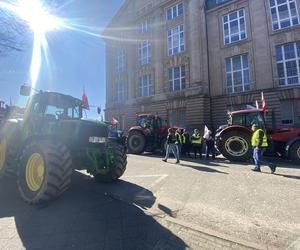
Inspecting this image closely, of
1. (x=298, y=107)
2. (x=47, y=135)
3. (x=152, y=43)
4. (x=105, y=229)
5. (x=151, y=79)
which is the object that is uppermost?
(x=152, y=43)

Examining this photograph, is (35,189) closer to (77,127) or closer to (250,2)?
(77,127)

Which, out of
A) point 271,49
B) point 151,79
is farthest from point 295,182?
Answer: point 151,79

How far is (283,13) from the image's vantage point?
22.0 metres

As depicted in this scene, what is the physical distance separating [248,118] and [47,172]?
10.2 metres

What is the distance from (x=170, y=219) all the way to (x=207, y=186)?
2.71 metres

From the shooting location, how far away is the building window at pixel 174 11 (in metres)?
29.4

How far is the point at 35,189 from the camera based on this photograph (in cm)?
539

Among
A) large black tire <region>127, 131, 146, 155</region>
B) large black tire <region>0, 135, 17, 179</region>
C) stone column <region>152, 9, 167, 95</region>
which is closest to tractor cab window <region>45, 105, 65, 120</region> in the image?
large black tire <region>0, 135, 17, 179</region>

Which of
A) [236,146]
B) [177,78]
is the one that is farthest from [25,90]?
[177,78]

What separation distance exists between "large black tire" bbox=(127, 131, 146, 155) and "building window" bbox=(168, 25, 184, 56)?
16059 mm

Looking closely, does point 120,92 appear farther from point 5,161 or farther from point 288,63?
point 5,161

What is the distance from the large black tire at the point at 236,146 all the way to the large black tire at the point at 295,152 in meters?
1.73

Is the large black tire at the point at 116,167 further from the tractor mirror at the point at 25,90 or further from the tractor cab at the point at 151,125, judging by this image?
the tractor cab at the point at 151,125

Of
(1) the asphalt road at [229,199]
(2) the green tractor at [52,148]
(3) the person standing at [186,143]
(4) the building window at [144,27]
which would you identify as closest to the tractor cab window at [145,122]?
(3) the person standing at [186,143]
